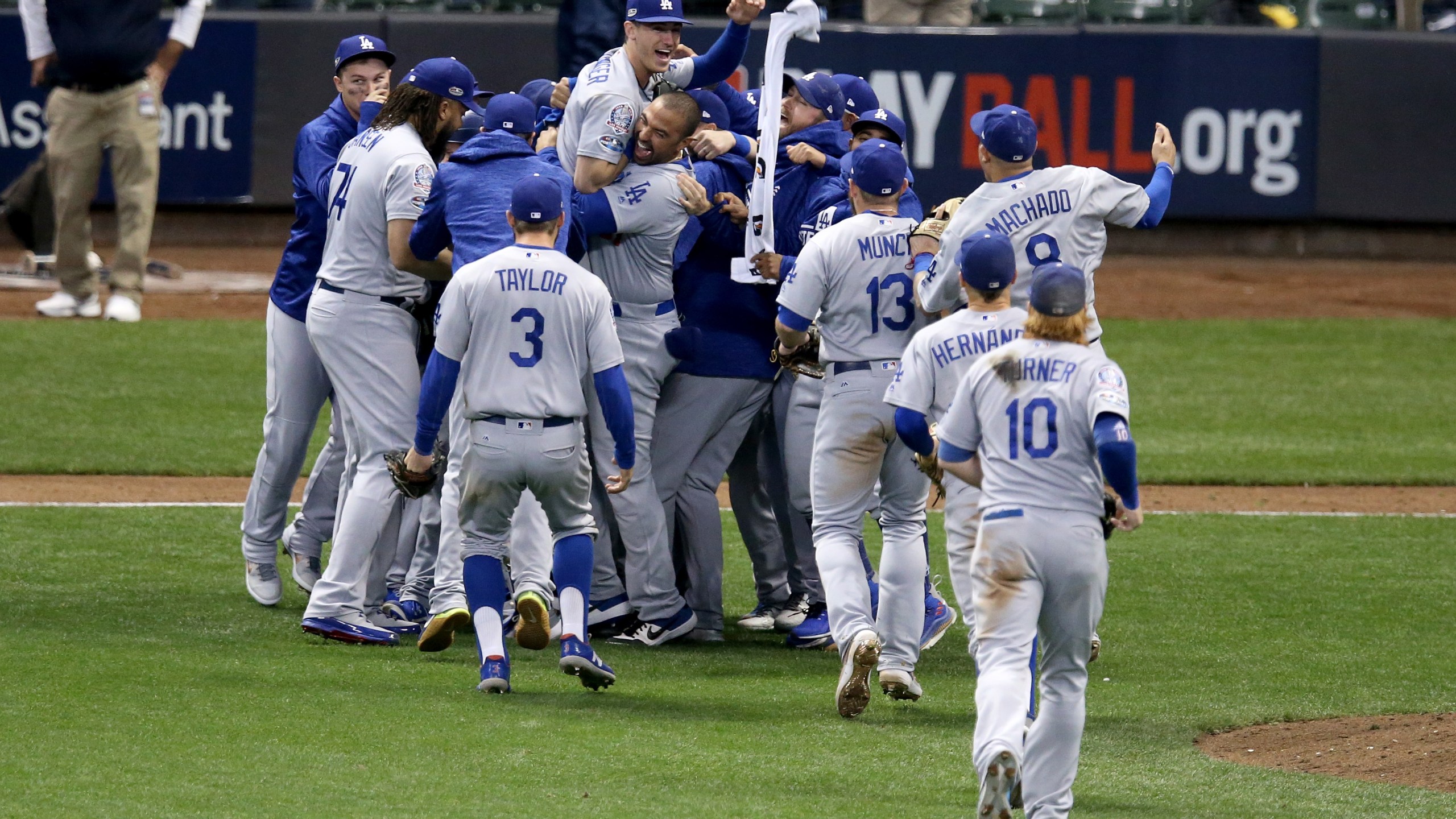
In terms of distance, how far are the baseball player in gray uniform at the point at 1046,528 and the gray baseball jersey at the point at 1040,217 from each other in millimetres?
1217

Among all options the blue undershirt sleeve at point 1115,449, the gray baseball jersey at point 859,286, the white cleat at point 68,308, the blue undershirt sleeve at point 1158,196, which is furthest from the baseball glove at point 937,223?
the white cleat at point 68,308

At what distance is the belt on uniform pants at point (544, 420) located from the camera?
5.70 metres

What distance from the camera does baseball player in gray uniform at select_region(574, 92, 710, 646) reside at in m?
6.79

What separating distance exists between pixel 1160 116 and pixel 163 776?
45.0 ft

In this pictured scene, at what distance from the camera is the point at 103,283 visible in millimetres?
14969

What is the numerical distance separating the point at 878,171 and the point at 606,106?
1197 millimetres

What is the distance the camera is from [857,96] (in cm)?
734

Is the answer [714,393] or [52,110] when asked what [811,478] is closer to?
[714,393]

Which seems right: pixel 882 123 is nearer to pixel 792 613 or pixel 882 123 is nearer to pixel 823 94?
pixel 823 94

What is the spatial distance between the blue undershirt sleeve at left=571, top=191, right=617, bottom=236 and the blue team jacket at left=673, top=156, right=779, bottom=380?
410 mm

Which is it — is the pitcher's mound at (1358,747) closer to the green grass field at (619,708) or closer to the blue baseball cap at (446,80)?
the green grass field at (619,708)

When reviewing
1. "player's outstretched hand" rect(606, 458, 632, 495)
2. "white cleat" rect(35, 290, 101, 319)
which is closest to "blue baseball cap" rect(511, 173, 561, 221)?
"player's outstretched hand" rect(606, 458, 632, 495)

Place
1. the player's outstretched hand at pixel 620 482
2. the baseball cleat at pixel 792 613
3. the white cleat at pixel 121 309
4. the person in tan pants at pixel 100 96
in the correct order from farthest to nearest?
the white cleat at pixel 121 309, the person in tan pants at pixel 100 96, the baseball cleat at pixel 792 613, the player's outstretched hand at pixel 620 482

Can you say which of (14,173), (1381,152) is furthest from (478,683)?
(1381,152)
